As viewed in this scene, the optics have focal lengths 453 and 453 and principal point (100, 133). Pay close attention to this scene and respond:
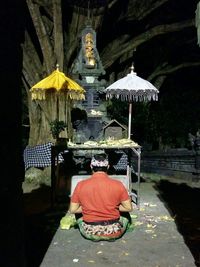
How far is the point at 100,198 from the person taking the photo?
7.35 meters

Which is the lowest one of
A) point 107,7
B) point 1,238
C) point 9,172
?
point 1,238

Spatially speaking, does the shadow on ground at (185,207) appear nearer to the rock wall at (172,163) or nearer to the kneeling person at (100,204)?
the rock wall at (172,163)

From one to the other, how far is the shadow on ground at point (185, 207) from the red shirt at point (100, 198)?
1.37 metres

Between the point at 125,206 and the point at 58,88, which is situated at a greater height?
the point at 58,88

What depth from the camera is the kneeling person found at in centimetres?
736

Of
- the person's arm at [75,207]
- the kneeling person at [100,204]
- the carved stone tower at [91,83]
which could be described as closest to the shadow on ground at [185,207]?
the kneeling person at [100,204]

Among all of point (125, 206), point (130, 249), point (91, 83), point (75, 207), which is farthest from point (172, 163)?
point (130, 249)

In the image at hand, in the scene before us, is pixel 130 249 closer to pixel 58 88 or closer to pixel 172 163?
pixel 58 88

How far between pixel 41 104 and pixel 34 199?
4.99m

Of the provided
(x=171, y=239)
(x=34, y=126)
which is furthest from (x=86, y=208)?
(x=34, y=126)

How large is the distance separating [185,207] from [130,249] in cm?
403

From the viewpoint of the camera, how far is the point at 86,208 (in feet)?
24.3

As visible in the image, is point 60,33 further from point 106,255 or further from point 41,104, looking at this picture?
point 106,255

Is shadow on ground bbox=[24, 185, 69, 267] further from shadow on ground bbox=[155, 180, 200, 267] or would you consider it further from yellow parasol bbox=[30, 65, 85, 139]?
yellow parasol bbox=[30, 65, 85, 139]
